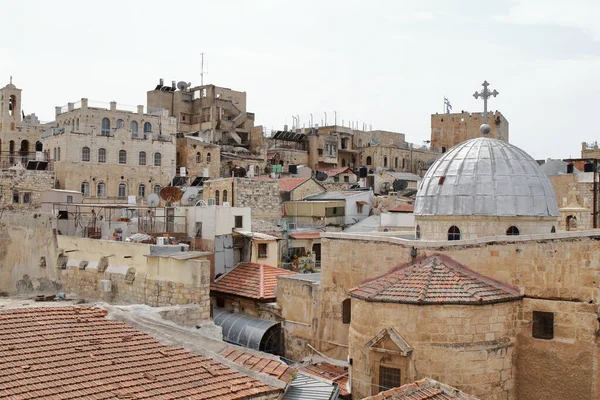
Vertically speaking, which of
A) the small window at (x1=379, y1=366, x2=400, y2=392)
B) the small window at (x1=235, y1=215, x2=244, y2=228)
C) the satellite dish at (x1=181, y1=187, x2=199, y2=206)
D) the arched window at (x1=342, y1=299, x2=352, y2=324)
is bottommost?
the small window at (x1=379, y1=366, x2=400, y2=392)

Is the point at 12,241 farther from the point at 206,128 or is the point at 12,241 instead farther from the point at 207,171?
the point at 206,128

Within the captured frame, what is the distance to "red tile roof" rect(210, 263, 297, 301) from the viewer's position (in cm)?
2323

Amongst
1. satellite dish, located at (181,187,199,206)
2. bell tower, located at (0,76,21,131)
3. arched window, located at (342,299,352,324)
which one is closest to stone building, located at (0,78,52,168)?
bell tower, located at (0,76,21,131)

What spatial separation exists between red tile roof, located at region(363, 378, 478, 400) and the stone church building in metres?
1.63

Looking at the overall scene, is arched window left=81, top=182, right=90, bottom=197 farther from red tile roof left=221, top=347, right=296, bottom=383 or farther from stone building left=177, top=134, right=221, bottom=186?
red tile roof left=221, top=347, right=296, bottom=383

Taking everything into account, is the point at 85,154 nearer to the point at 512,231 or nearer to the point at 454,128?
the point at 512,231

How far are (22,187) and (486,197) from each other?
30.3 metres

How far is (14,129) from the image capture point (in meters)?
53.5

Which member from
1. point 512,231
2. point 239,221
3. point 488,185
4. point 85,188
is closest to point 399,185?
point 85,188

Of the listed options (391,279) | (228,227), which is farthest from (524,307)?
(228,227)

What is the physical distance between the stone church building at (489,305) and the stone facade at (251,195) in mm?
21332

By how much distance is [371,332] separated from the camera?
16.5m

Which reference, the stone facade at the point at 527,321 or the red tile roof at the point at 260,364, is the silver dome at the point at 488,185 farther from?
the red tile roof at the point at 260,364

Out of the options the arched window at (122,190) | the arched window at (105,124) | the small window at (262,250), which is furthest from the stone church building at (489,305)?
the arched window at (105,124)
